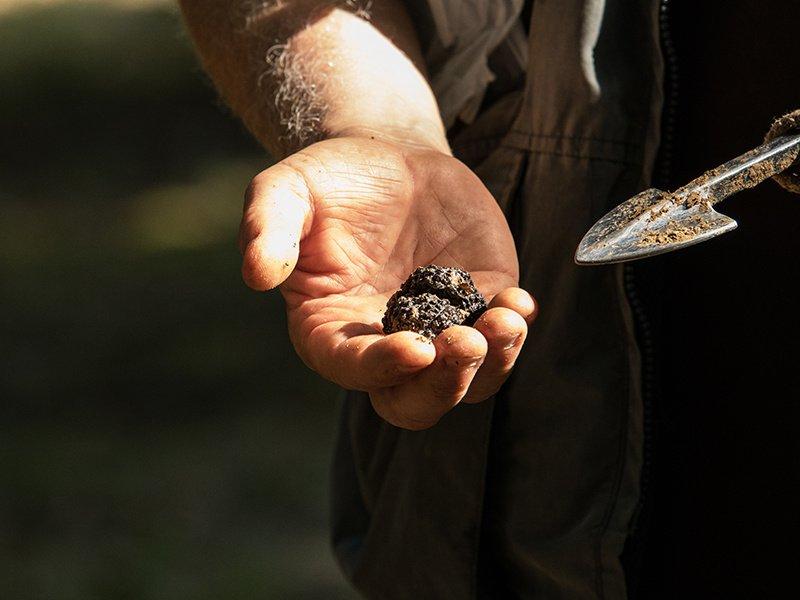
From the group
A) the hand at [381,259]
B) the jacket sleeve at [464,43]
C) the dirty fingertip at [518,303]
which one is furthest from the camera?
the jacket sleeve at [464,43]

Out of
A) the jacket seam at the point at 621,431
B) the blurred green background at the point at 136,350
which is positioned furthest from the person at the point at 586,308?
the blurred green background at the point at 136,350

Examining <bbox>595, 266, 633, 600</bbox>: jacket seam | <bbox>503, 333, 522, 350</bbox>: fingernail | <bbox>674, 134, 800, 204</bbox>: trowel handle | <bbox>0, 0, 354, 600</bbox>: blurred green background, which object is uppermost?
<bbox>674, 134, 800, 204</bbox>: trowel handle

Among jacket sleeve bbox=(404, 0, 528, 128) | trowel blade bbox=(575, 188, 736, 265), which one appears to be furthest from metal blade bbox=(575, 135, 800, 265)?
jacket sleeve bbox=(404, 0, 528, 128)

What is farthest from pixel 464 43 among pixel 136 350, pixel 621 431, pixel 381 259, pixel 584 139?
pixel 136 350

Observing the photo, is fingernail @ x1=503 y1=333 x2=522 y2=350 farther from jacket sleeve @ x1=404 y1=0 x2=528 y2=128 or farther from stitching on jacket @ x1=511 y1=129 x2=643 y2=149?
jacket sleeve @ x1=404 y1=0 x2=528 y2=128

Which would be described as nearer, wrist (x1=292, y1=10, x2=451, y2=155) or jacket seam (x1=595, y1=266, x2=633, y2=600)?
jacket seam (x1=595, y1=266, x2=633, y2=600)

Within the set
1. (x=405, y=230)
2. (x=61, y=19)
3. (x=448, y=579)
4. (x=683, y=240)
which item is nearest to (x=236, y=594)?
(x=448, y=579)

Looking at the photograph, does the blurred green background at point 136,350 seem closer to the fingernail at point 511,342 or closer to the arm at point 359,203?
the arm at point 359,203
